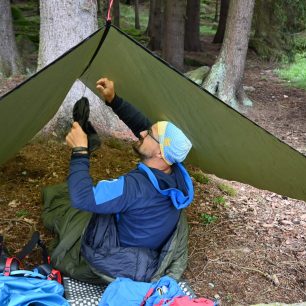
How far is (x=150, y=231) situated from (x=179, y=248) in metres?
0.36

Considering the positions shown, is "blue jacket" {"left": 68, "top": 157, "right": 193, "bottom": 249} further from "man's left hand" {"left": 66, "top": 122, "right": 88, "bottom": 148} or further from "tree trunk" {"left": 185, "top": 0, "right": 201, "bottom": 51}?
"tree trunk" {"left": 185, "top": 0, "right": 201, "bottom": 51}

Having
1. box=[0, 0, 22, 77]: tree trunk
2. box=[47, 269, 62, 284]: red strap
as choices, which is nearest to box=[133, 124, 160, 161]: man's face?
box=[47, 269, 62, 284]: red strap

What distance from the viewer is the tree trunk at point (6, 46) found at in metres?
8.62

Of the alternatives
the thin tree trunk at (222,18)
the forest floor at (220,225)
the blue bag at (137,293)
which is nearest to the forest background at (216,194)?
the forest floor at (220,225)

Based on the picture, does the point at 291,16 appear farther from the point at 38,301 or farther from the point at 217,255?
the point at 38,301

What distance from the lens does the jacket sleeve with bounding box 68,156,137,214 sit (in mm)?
2293

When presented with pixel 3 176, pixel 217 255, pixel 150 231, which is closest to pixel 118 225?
pixel 150 231

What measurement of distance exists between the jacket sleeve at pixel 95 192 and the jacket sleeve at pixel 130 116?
84 cm

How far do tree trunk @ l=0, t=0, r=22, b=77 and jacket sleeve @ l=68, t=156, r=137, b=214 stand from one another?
6889 mm

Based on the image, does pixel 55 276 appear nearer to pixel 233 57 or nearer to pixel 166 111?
pixel 166 111

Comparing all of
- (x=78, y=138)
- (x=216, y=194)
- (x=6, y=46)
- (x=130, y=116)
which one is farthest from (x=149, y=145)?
(x=6, y=46)

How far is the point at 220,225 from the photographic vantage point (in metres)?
3.98

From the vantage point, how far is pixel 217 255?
3.50 meters

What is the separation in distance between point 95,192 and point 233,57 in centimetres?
620
